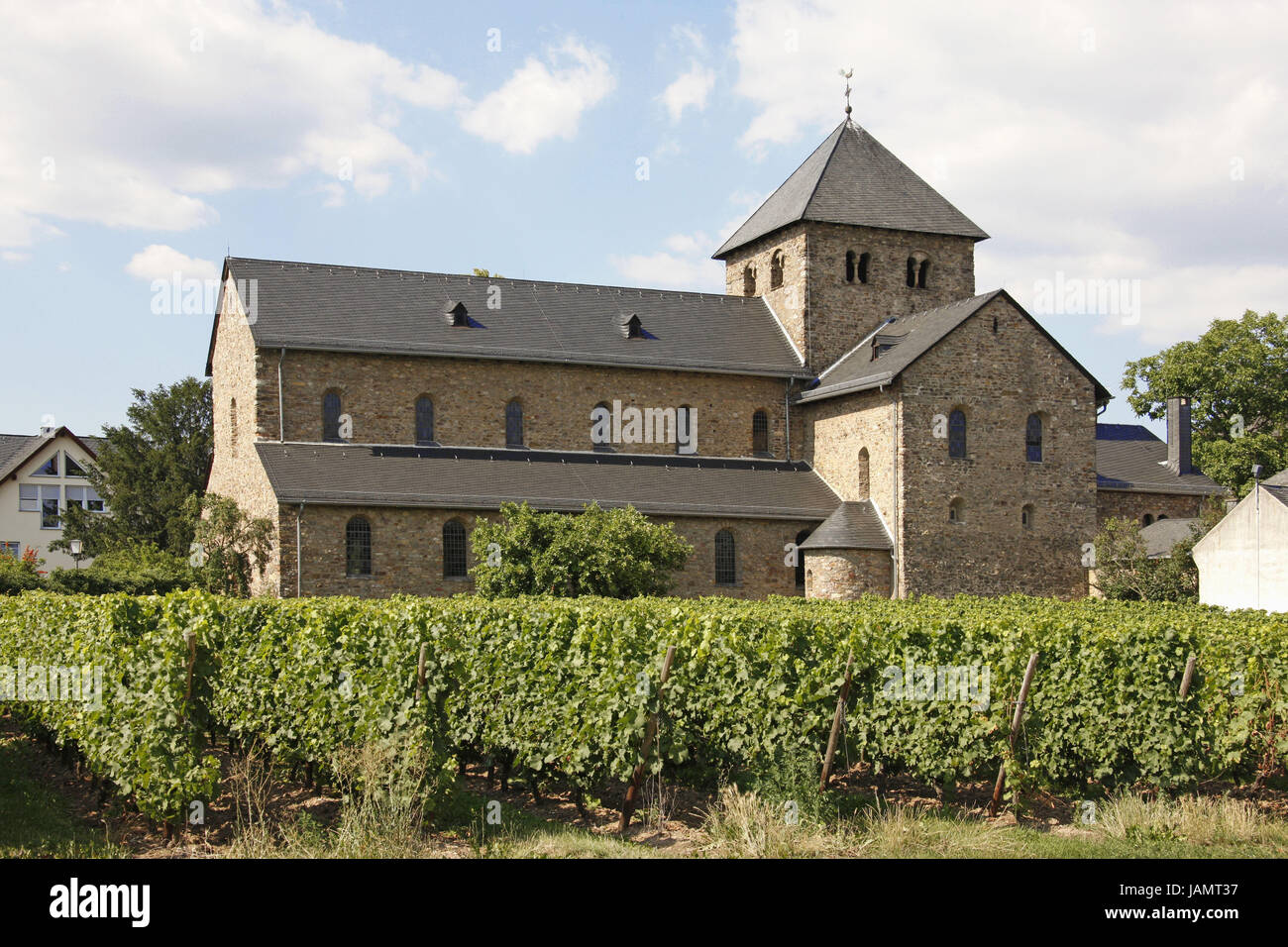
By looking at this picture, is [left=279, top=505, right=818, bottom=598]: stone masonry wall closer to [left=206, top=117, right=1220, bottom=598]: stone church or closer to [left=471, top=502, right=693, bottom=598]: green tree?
[left=206, top=117, right=1220, bottom=598]: stone church

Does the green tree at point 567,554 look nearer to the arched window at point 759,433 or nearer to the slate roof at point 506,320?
the slate roof at point 506,320

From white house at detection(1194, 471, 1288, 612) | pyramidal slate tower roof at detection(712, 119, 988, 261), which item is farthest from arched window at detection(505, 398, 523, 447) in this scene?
white house at detection(1194, 471, 1288, 612)

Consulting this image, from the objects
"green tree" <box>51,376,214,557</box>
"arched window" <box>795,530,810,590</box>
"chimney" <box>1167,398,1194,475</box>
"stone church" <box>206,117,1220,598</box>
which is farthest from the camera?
"green tree" <box>51,376,214,557</box>

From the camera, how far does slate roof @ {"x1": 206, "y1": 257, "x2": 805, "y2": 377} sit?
35062 mm

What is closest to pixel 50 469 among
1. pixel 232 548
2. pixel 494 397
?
pixel 232 548

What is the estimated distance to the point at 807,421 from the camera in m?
38.9

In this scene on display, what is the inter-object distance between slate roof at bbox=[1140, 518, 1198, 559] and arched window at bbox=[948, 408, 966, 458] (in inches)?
281

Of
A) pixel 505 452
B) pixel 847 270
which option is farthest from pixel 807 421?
pixel 505 452

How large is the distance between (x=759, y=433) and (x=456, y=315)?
388 inches

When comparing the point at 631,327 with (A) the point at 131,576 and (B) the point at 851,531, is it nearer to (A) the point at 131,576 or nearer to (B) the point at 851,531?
(B) the point at 851,531

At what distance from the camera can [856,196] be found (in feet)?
135

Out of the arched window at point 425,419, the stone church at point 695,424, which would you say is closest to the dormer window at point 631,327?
the stone church at point 695,424
